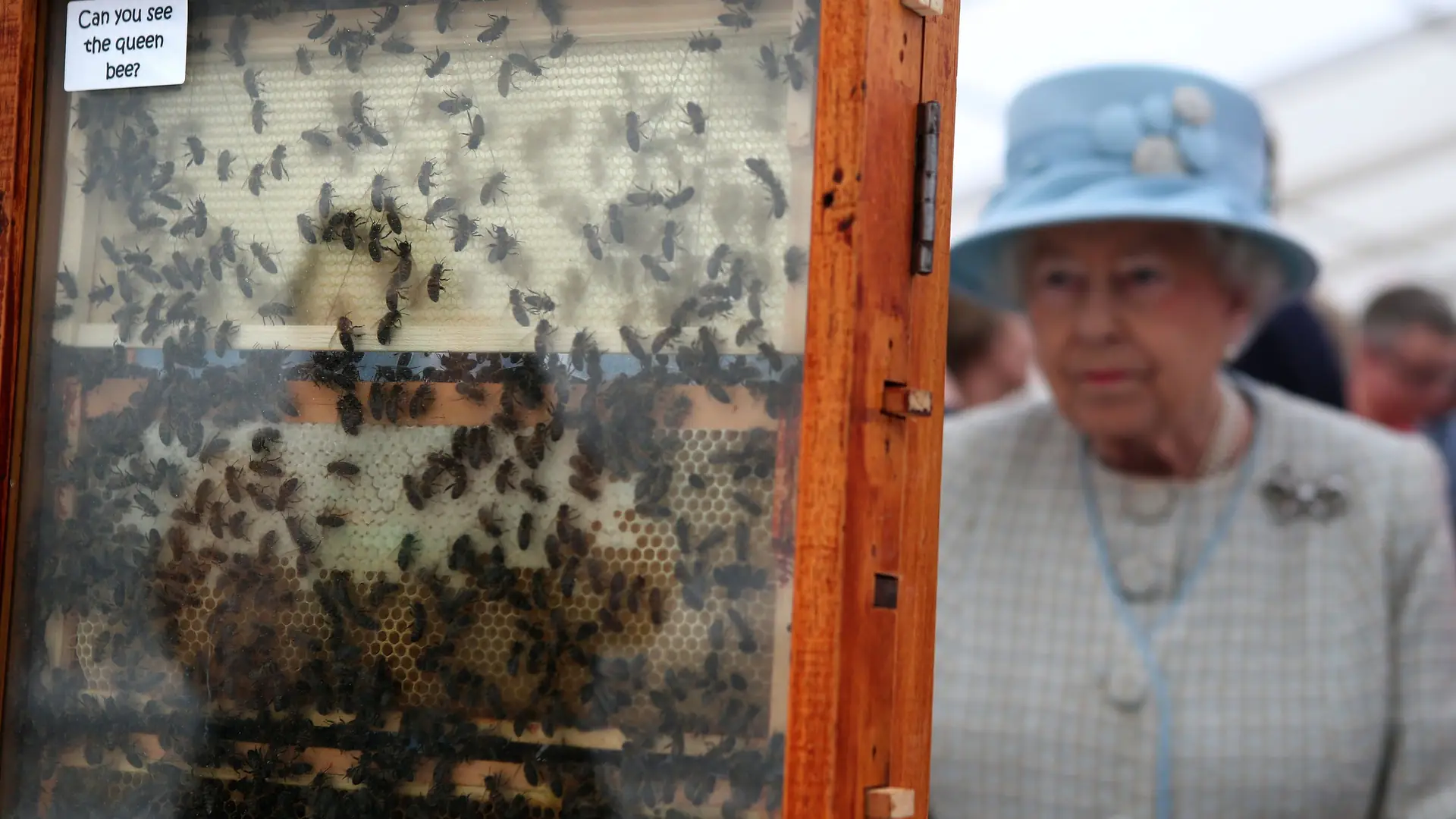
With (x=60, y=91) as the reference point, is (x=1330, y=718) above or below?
below

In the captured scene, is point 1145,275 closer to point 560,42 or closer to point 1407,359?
point 560,42

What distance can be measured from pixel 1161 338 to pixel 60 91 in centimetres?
204

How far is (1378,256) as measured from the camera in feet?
22.9

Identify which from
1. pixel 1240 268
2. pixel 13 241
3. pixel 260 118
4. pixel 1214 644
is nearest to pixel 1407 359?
pixel 1240 268

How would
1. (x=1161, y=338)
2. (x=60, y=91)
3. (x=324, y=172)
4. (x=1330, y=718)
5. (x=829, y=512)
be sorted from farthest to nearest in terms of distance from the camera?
(x=1161, y=338) → (x=1330, y=718) → (x=60, y=91) → (x=324, y=172) → (x=829, y=512)

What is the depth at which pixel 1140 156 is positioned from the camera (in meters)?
2.69

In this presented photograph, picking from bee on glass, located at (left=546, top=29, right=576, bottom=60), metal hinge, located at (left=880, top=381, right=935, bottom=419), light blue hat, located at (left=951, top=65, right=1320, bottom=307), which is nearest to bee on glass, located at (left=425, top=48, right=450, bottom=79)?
bee on glass, located at (left=546, top=29, right=576, bottom=60)

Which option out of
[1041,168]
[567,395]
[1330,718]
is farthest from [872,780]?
[1041,168]

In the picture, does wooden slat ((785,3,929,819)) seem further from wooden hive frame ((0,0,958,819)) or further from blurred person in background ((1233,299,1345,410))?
blurred person in background ((1233,299,1345,410))

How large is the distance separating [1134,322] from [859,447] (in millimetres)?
1432

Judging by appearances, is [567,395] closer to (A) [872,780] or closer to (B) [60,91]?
(A) [872,780]

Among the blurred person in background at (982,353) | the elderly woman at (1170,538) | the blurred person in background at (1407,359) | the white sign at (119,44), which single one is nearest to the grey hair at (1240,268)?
the elderly woman at (1170,538)

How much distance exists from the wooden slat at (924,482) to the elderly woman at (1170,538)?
3.61 feet

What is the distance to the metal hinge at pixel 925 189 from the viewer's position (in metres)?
1.49
